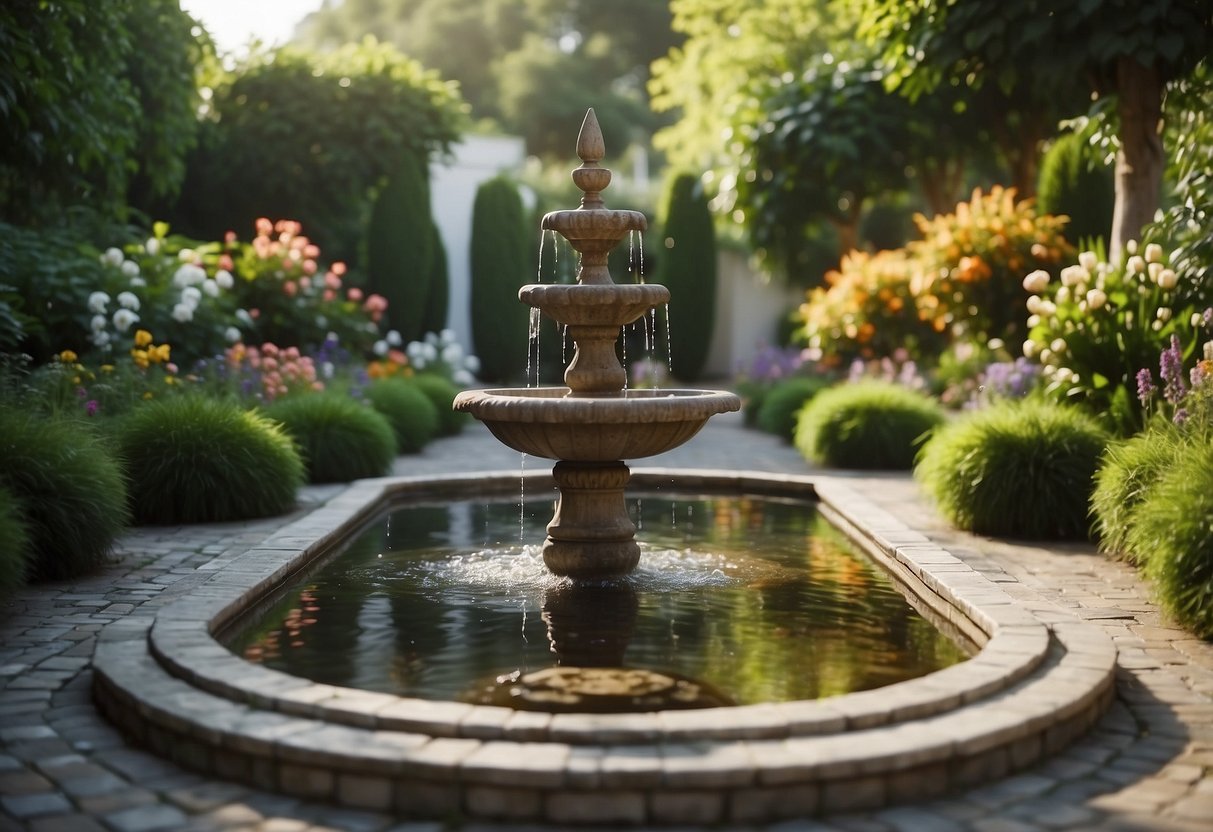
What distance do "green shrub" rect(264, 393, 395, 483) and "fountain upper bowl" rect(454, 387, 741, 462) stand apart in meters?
3.71

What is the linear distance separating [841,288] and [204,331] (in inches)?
279

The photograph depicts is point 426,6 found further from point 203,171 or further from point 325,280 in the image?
point 325,280

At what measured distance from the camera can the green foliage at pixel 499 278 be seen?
832 inches

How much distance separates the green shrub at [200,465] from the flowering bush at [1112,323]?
5.11 meters

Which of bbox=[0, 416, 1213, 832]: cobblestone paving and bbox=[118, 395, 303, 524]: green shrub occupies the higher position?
bbox=[118, 395, 303, 524]: green shrub

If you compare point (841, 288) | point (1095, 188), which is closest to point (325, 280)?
point (841, 288)

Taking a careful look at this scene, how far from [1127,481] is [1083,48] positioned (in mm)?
3625

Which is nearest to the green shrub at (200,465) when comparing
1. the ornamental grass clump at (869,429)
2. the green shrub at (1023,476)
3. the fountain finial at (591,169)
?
the fountain finial at (591,169)

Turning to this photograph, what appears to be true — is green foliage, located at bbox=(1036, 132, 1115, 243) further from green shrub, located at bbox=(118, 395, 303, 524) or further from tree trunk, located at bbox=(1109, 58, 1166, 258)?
green shrub, located at bbox=(118, 395, 303, 524)

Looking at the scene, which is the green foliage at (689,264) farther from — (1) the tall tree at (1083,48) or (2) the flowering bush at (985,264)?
(1) the tall tree at (1083,48)

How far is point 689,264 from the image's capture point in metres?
21.9

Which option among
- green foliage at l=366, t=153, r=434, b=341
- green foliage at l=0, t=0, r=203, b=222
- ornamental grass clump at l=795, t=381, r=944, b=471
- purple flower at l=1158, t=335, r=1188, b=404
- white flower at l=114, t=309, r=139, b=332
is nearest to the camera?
purple flower at l=1158, t=335, r=1188, b=404

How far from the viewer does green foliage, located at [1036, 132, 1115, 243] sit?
1423 centimetres

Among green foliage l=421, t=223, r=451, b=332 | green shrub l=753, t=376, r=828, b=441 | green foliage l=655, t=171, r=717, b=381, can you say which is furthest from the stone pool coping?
green foliage l=655, t=171, r=717, b=381
